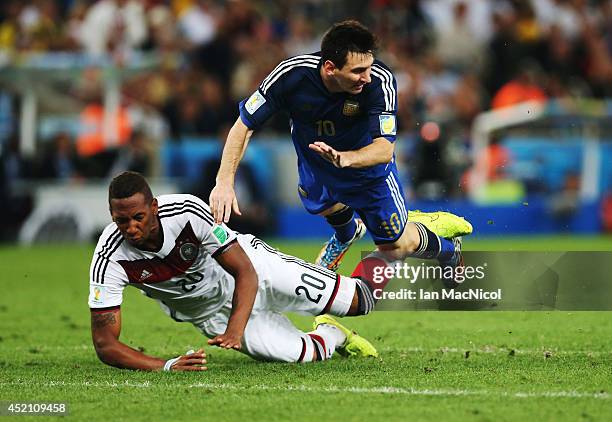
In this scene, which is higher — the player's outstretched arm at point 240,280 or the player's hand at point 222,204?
the player's hand at point 222,204

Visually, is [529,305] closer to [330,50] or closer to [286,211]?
[330,50]

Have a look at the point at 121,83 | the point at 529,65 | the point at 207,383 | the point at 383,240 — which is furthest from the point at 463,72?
the point at 207,383

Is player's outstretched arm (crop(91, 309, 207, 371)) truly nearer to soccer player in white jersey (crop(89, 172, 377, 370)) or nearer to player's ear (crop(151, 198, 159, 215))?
soccer player in white jersey (crop(89, 172, 377, 370))

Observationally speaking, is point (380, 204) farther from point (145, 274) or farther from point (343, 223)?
Answer: point (145, 274)

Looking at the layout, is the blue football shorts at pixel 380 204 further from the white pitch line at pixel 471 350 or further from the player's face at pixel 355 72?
the player's face at pixel 355 72

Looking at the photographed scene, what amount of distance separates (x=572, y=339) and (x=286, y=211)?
10.2m

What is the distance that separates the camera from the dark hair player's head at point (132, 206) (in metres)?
6.70

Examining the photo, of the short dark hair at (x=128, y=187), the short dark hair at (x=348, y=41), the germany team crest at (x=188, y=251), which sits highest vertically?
the short dark hair at (x=348, y=41)

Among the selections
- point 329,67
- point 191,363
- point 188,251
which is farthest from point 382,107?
point 191,363

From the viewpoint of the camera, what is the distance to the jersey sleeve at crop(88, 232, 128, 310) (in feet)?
22.7

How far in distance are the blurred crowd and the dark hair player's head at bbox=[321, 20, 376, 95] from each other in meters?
10.3

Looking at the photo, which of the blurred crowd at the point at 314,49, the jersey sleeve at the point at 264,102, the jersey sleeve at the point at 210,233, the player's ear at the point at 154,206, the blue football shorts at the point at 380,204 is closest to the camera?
the player's ear at the point at 154,206

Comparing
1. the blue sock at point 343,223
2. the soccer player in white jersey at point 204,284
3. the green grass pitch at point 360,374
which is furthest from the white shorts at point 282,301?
the blue sock at point 343,223

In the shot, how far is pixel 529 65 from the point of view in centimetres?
2070
